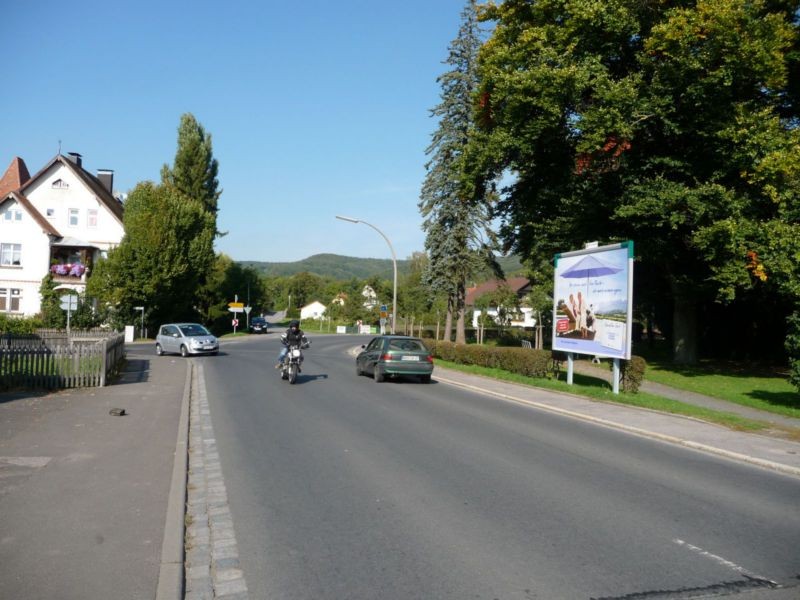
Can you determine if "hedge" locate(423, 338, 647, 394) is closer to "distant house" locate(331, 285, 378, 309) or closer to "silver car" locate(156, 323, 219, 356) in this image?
"silver car" locate(156, 323, 219, 356)

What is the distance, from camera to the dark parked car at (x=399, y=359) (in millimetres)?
19656

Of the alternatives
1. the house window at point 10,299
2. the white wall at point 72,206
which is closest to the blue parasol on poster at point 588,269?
the white wall at point 72,206

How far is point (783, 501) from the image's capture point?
276 inches

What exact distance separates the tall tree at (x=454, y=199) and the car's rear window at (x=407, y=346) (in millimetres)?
16395

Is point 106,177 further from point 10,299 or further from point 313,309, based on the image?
point 313,309

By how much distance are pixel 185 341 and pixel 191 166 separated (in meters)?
40.3

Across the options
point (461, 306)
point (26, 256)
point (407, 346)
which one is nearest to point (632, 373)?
point (407, 346)

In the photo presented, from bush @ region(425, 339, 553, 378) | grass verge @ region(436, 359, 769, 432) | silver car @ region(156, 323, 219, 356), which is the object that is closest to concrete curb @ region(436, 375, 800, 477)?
grass verge @ region(436, 359, 769, 432)

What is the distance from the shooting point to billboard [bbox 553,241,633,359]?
1605 cm

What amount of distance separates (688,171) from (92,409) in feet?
69.2

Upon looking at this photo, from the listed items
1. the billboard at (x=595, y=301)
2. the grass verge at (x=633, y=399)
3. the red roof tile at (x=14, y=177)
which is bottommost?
the grass verge at (x=633, y=399)

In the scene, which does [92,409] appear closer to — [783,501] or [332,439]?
[332,439]

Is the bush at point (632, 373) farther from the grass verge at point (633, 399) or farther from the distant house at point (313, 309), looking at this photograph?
the distant house at point (313, 309)

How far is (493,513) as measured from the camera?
6191mm
